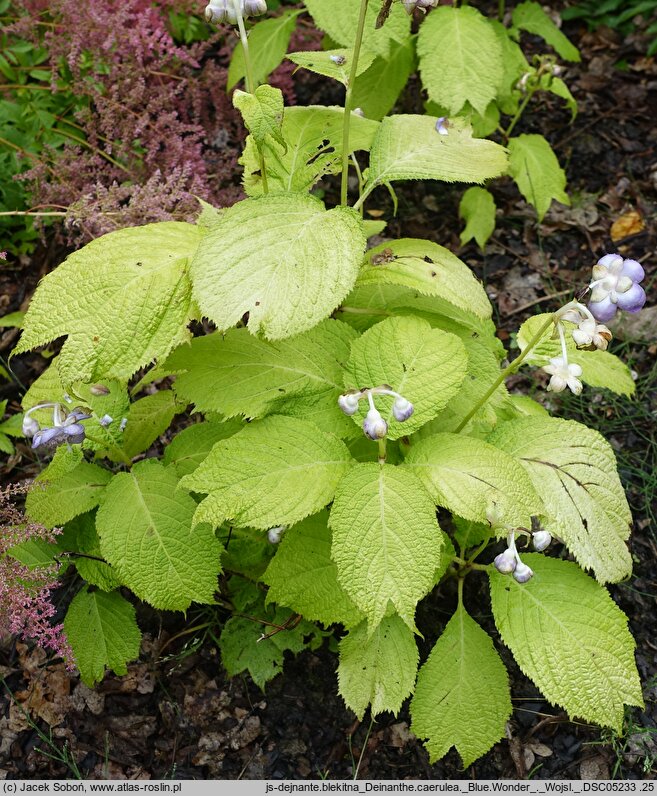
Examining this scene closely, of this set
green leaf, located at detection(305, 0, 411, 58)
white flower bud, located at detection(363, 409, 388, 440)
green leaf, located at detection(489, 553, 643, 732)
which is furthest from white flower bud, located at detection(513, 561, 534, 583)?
green leaf, located at detection(305, 0, 411, 58)

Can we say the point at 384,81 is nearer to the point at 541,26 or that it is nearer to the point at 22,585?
the point at 541,26

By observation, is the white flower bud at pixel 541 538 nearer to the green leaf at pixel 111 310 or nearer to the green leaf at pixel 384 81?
the green leaf at pixel 111 310

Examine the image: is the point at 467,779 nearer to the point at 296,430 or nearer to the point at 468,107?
the point at 296,430

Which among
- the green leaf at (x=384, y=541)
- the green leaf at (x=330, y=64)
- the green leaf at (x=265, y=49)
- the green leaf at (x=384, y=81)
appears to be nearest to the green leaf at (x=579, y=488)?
the green leaf at (x=384, y=541)

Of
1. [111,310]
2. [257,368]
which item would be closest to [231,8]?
[111,310]

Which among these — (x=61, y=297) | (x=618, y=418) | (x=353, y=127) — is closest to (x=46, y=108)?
(x=353, y=127)

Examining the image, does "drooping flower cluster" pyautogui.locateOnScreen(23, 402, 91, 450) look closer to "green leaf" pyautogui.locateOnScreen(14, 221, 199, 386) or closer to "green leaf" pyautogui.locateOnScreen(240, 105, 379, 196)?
"green leaf" pyautogui.locateOnScreen(14, 221, 199, 386)

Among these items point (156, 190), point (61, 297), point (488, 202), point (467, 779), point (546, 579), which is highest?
point (61, 297)
